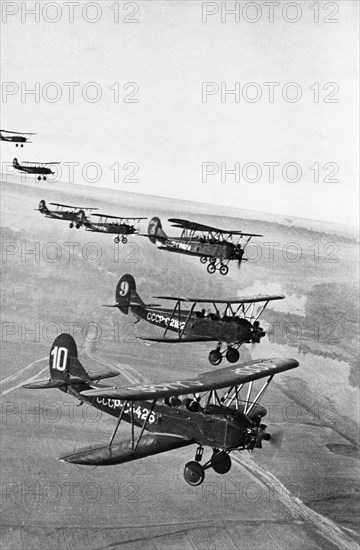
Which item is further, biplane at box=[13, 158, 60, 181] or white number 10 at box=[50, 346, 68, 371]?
biplane at box=[13, 158, 60, 181]

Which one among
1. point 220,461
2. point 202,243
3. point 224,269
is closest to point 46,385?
point 220,461

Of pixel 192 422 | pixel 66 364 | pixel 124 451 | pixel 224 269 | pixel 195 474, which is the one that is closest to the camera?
pixel 195 474

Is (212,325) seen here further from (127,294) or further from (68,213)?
(68,213)

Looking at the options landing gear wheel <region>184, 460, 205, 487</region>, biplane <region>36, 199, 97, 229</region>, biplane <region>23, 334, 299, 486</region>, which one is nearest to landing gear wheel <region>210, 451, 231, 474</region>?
biplane <region>23, 334, 299, 486</region>

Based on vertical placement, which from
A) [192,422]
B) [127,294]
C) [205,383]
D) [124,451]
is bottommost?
[124,451]

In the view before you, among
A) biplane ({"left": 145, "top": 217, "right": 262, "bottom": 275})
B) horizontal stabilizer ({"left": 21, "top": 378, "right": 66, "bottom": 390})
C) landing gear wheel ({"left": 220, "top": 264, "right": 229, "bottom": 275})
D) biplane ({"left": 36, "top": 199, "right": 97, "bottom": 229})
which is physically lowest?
horizontal stabilizer ({"left": 21, "top": 378, "right": 66, "bottom": 390})

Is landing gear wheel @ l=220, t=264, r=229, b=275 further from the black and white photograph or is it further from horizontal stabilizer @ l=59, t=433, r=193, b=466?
horizontal stabilizer @ l=59, t=433, r=193, b=466
